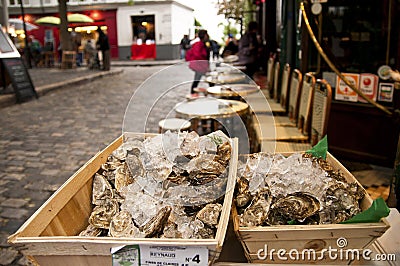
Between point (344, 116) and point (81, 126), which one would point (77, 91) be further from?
point (344, 116)

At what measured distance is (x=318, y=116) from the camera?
360 centimetres

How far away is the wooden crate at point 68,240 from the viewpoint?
1174 millimetres

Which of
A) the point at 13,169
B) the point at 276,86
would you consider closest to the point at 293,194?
the point at 13,169

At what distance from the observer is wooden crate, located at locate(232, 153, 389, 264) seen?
1315 mm

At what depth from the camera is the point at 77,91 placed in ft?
38.8

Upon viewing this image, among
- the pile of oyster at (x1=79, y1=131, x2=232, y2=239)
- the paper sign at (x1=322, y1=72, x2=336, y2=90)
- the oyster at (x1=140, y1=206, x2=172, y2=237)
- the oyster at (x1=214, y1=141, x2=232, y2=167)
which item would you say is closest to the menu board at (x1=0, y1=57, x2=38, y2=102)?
the paper sign at (x1=322, y1=72, x2=336, y2=90)

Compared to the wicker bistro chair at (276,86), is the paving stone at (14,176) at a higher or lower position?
lower

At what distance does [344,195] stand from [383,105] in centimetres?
363

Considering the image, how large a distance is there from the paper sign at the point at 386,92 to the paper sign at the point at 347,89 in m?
0.29

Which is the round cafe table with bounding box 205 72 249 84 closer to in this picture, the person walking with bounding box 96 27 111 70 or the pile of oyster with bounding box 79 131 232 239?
the pile of oyster with bounding box 79 131 232 239

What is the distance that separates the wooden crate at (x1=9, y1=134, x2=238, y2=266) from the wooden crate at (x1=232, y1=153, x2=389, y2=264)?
0.12m

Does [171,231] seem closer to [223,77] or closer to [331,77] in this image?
[331,77]

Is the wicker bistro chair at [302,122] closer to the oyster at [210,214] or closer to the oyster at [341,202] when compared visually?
the oyster at [341,202]

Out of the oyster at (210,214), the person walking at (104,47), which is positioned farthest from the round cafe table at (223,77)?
the person walking at (104,47)
